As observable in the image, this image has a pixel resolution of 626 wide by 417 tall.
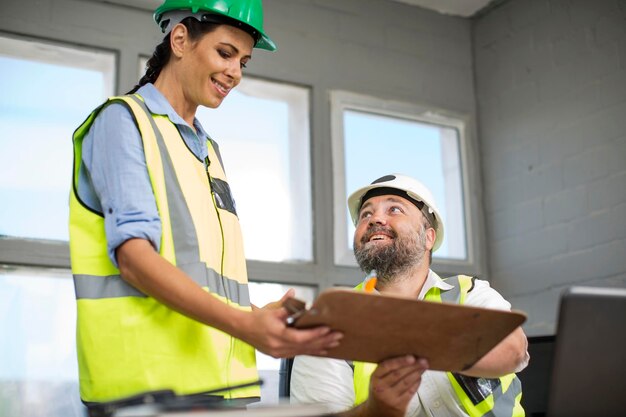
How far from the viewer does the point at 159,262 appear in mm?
1593

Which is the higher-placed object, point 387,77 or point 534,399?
point 387,77

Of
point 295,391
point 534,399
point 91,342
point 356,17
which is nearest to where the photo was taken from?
point 91,342

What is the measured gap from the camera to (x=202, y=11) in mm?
1971

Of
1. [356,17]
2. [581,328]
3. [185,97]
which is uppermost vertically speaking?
[356,17]

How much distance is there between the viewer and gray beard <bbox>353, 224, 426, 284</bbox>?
9.06 feet

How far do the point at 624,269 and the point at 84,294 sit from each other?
269 centimetres

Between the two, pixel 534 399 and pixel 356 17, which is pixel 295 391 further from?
pixel 356 17

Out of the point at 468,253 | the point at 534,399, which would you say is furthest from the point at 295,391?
the point at 468,253

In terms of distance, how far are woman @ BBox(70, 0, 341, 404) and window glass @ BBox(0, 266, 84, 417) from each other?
1762 mm

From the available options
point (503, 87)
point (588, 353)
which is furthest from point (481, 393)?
point (503, 87)

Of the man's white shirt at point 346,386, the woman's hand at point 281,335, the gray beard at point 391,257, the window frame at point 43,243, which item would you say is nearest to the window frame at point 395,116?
the window frame at point 43,243

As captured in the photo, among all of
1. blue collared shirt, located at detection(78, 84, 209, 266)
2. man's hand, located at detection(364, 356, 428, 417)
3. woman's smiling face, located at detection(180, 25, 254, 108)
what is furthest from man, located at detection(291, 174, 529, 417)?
woman's smiling face, located at detection(180, 25, 254, 108)

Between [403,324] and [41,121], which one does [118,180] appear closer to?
[403,324]

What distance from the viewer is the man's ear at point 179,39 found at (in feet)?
6.50
